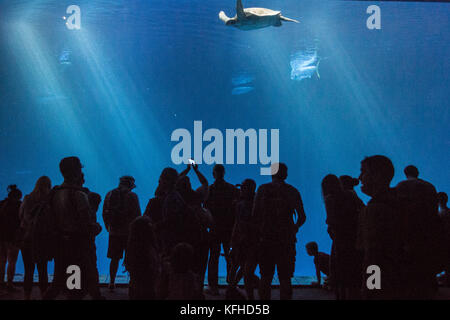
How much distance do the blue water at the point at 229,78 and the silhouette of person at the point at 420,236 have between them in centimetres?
1364

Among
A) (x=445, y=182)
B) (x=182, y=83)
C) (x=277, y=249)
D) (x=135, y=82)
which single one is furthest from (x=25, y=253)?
(x=445, y=182)

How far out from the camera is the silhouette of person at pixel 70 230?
12.3 feet

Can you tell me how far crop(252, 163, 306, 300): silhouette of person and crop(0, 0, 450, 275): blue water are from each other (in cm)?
1210

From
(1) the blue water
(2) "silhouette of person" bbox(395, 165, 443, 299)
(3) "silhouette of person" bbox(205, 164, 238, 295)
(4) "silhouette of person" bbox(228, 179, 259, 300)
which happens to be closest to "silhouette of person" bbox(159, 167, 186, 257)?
(4) "silhouette of person" bbox(228, 179, 259, 300)

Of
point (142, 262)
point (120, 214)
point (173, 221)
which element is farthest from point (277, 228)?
point (120, 214)

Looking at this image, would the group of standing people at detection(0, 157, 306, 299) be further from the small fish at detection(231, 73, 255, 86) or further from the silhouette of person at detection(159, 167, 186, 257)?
the small fish at detection(231, 73, 255, 86)

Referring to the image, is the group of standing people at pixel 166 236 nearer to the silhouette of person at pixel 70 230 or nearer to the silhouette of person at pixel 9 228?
the silhouette of person at pixel 70 230

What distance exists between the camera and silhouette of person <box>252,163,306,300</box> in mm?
4199

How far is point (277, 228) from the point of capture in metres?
4.23

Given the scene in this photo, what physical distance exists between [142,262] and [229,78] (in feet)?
77.5

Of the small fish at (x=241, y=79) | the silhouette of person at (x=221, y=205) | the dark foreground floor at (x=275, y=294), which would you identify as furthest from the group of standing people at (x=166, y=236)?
the small fish at (x=241, y=79)

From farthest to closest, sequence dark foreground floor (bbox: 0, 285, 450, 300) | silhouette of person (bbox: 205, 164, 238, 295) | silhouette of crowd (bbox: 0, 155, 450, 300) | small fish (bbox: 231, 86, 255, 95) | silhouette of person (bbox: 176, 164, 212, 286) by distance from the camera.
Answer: small fish (bbox: 231, 86, 255, 95), silhouette of person (bbox: 205, 164, 238, 295), dark foreground floor (bbox: 0, 285, 450, 300), silhouette of person (bbox: 176, 164, 212, 286), silhouette of crowd (bbox: 0, 155, 450, 300)

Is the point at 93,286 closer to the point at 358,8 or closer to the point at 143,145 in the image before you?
the point at 358,8

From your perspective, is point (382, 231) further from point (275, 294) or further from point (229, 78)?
point (229, 78)
